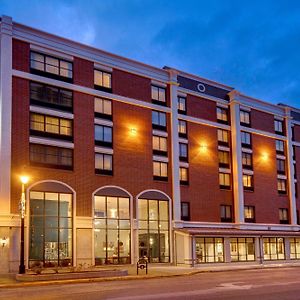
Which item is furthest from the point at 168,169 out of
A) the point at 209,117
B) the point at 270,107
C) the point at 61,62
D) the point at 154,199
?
the point at 270,107

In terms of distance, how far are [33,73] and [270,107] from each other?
3314 centimetres

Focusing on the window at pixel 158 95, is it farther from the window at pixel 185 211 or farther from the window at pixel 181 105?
the window at pixel 185 211

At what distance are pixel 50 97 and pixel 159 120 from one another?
1263 cm

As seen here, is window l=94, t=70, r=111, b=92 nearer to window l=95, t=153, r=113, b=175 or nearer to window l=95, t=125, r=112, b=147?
window l=95, t=125, r=112, b=147

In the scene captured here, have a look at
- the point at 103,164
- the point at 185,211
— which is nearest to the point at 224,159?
the point at 185,211

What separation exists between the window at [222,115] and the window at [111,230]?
17134 millimetres

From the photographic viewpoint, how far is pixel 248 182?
59.0 m

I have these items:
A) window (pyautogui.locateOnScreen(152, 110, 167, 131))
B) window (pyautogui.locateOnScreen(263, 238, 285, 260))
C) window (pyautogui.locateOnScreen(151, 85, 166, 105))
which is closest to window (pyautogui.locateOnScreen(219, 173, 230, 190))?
window (pyautogui.locateOnScreen(263, 238, 285, 260))

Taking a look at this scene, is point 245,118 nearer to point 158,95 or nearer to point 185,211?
point 158,95

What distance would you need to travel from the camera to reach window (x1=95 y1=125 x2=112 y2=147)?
4650 cm

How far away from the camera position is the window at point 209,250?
163ft

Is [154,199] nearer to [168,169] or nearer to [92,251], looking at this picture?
[168,169]

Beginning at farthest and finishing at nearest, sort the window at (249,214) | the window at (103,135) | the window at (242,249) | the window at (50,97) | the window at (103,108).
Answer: the window at (249,214) → the window at (242,249) → the window at (103,108) → the window at (103,135) → the window at (50,97)

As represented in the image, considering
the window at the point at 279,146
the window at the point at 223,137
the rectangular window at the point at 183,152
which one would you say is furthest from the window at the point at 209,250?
the window at the point at 279,146
